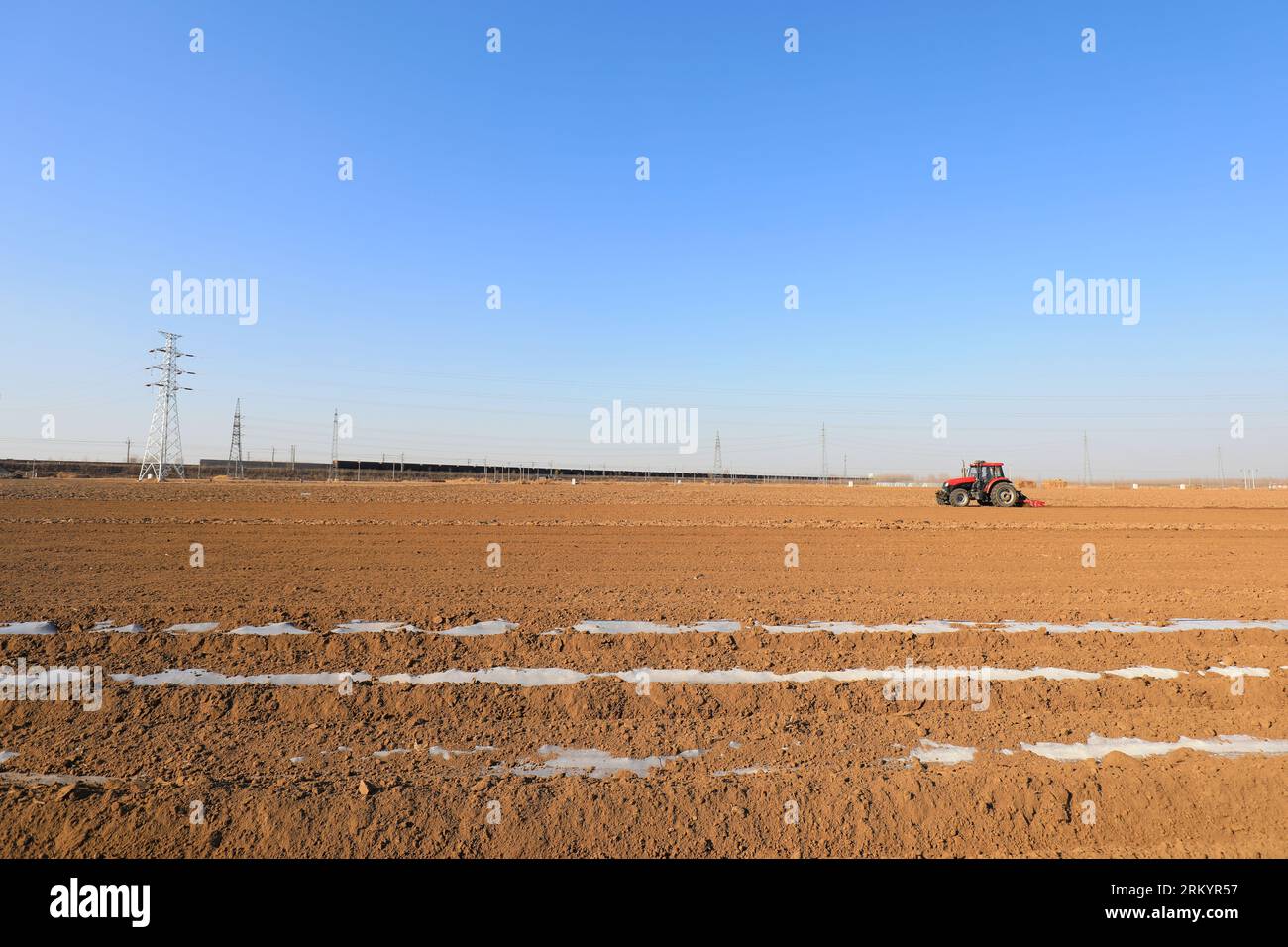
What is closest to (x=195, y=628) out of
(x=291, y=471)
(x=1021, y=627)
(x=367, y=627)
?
(x=367, y=627)

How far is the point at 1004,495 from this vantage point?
112 ft

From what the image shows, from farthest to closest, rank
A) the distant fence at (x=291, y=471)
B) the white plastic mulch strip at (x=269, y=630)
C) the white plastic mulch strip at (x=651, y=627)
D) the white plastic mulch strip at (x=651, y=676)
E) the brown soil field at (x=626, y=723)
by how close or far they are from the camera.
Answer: the distant fence at (x=291, y=471), the white plastic mulch strip at (x=651, y=627), the white plastic mulch strip at (x=269, y=630), the white plastic mulch strip at (x=651, y=676), the brown soil field at (x=626, y=723)

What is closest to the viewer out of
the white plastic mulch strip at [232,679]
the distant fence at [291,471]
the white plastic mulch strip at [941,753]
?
the white plastic mulch strip at [941,753]

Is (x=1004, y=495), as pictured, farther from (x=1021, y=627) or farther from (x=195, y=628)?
(x=195, y=628)

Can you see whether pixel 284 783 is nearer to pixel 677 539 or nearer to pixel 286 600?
pixel 286 600

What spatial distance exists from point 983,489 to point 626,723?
34.1 metres

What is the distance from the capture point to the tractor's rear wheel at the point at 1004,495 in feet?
112

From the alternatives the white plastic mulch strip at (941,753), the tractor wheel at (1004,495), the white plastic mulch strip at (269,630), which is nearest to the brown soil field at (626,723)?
the white plastic mulch strip at (941,753)

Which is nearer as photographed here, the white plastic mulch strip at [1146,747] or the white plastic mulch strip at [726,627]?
the white plastic mulch strip at [1146,747]

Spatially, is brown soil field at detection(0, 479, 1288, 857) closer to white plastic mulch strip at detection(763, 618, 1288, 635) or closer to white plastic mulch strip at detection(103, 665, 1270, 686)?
white plastic mulch strip at detection(103, 665, 1270, 686)

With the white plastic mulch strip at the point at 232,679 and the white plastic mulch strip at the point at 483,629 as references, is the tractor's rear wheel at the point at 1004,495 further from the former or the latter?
the white plastic mulch strip at the point at 232,679

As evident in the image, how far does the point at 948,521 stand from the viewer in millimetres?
27250

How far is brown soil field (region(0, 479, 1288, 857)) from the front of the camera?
4.25 m
